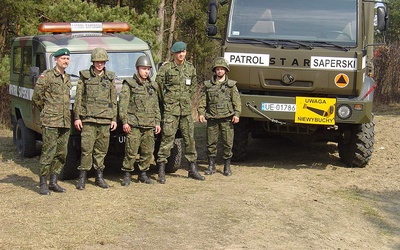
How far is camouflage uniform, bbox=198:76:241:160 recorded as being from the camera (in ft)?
28.9

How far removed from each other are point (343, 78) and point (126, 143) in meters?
3.10

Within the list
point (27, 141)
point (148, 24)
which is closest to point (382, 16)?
point (27, 141)

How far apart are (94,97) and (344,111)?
344 centimetres

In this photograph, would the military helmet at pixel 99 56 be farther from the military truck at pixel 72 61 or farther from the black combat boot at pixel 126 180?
the black combat boot at pixel 126 180

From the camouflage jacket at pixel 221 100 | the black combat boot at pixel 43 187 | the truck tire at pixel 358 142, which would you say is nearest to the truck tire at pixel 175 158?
the camouflage jacket at pixel 221 100

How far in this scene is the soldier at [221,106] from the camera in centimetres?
880

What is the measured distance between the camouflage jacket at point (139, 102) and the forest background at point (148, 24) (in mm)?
7153

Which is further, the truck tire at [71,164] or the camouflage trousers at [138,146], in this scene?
the truck tire at [71,164]

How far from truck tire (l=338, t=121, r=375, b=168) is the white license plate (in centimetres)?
110

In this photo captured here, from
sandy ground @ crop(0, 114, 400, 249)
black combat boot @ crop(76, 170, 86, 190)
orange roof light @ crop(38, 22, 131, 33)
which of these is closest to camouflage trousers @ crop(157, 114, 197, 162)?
sandy ground @ crop(0, 114, 400, 249)

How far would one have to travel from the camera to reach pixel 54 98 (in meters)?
7.54

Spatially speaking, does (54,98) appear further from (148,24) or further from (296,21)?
(148,24)

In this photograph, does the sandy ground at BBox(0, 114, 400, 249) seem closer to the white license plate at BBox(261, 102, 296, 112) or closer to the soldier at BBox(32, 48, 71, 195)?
the soldier at BBox(32, 48, 71, 195)

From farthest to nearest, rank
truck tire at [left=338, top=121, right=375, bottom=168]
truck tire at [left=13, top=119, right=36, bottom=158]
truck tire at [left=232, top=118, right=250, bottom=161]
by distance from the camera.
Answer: truck tire at [left=13, top=119, right=36, bottom=158], truck tire at [left=232, top=118, right=250, bottom=161], truck tire at [left=338, top=121, right=375, bottom=168]
